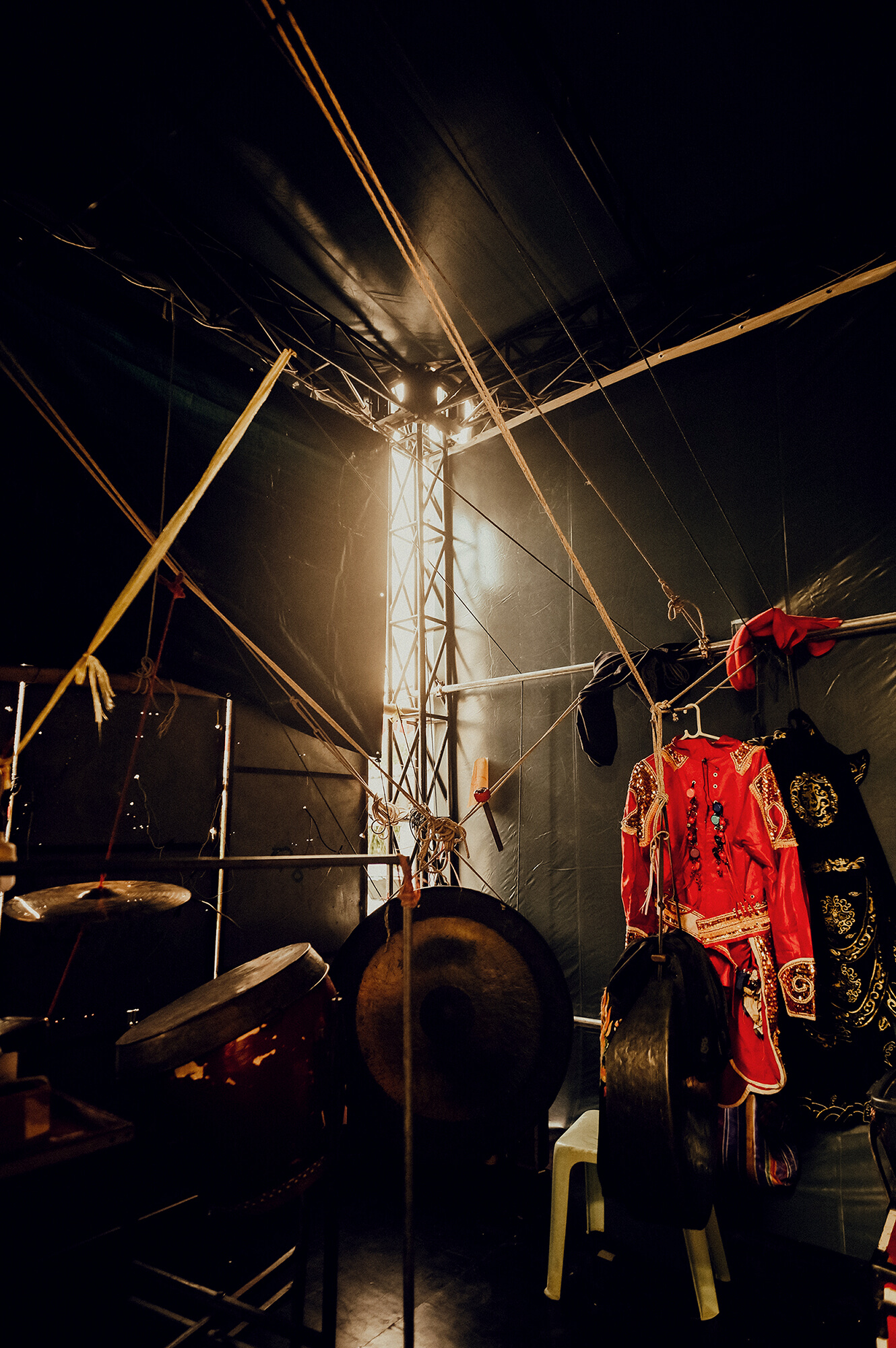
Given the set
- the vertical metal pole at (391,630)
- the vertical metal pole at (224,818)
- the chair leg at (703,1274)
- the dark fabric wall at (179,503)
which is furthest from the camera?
the vertical metal pole at (391,630)

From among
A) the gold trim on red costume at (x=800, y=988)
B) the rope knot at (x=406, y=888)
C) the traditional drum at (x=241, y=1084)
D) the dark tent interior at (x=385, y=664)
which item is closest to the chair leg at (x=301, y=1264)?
the dark tent interior at (x=385, y=664)

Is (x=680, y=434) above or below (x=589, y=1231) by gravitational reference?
above

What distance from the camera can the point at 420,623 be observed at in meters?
5.29

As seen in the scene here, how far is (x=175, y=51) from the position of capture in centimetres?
285

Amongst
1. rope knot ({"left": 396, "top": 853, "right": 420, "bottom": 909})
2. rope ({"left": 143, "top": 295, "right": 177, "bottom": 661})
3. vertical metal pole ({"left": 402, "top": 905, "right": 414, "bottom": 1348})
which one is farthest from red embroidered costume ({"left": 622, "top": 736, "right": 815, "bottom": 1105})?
rope ({"left": 143, "top": 295, "right": 177, "bottom": 661})

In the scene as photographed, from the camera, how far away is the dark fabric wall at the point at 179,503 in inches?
118

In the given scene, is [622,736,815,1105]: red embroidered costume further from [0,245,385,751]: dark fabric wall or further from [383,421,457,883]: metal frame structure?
[383,421,457,883]: metal frame structure

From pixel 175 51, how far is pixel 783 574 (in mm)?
3772

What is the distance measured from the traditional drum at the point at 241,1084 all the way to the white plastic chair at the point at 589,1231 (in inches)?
59.2

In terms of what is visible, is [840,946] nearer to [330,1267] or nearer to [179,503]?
[330,1267]

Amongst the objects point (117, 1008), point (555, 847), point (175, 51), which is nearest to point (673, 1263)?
point (555, 847)

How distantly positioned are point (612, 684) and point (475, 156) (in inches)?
109

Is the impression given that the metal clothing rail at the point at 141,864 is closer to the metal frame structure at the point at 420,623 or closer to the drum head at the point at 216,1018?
the drum head at the point at 216,1018

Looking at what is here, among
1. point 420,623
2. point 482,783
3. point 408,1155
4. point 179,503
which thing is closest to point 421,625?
point 420,623
